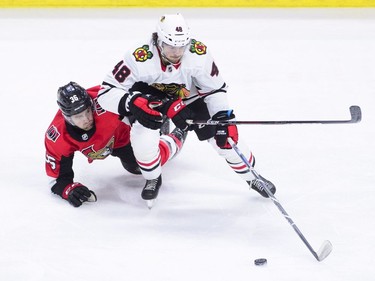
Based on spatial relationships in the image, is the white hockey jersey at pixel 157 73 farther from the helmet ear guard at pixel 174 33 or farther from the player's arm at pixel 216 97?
the helmet ear guard at pixel 174 33

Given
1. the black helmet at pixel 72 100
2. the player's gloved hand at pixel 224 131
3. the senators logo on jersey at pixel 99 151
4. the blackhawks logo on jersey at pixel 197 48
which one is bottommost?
the senators logo on jersey at pixel 99 151

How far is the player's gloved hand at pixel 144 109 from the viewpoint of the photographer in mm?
3018

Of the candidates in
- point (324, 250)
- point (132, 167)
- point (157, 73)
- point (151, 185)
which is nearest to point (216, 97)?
point (157, 73)

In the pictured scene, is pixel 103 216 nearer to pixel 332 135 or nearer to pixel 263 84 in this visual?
pixel 332 135

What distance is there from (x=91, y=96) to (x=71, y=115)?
23 centimetres

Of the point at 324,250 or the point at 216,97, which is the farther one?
the point at 216,97

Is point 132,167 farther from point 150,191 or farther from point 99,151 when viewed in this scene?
point 150,191

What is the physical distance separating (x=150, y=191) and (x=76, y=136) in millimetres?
435

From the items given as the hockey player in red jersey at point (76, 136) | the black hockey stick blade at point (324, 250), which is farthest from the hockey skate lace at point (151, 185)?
the black hockey stick blade at point (324, 250)

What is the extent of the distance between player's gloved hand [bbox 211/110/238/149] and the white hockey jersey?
39 mm

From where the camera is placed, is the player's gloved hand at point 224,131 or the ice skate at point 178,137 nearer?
the player's gloved hand at point 224,131

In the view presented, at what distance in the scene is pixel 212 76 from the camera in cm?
324

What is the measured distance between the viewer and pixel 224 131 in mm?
3125

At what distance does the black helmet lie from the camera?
10.5 ft
